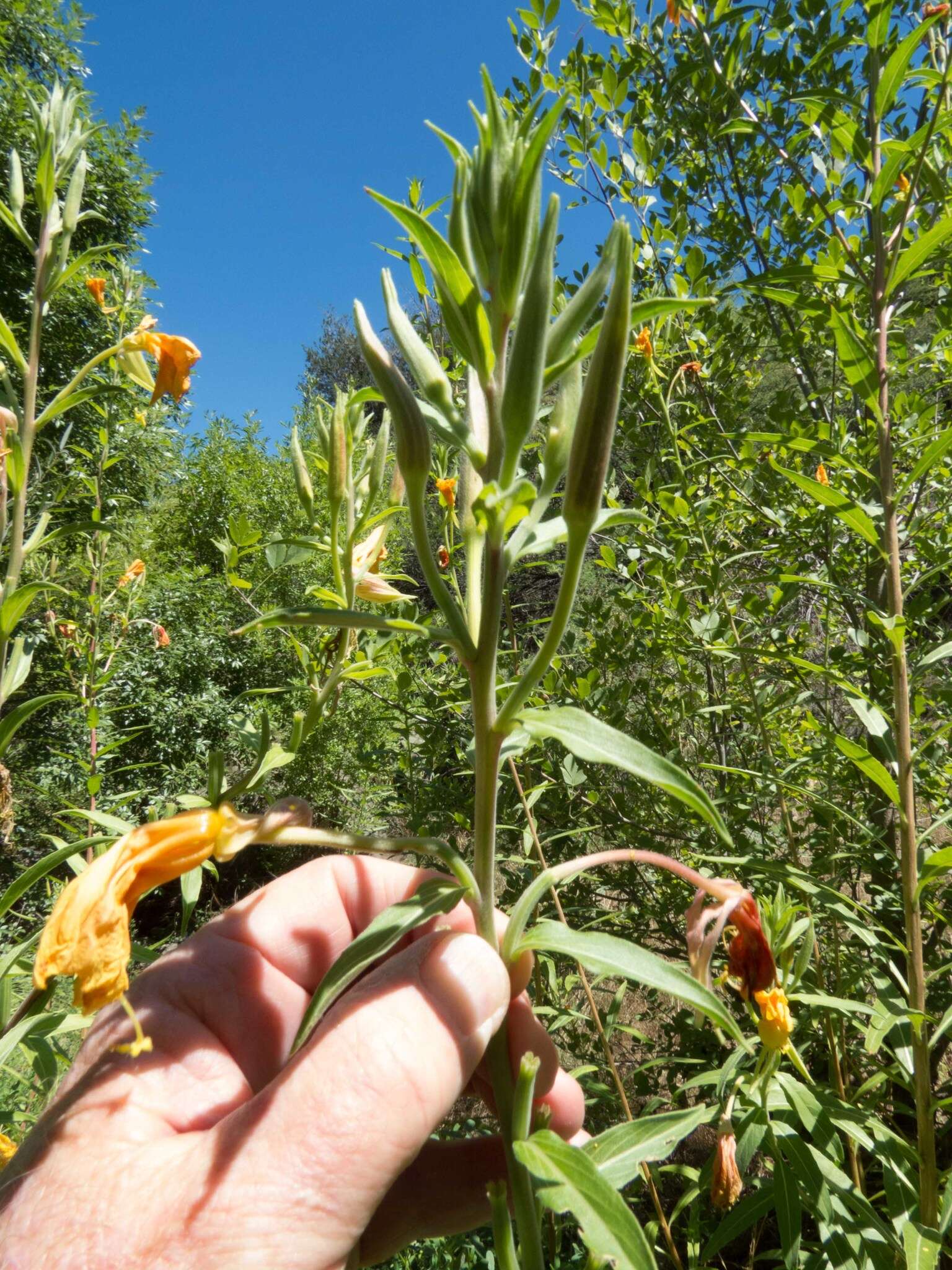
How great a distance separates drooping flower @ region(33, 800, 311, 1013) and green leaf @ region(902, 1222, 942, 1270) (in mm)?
994

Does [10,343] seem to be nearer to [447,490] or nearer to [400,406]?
[447,490]

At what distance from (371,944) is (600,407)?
1.71ft

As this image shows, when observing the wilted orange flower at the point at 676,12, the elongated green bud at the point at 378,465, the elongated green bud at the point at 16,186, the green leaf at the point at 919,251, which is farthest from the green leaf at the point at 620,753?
the wilted orange flower at the point at 676,12

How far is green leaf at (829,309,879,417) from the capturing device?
116 cm

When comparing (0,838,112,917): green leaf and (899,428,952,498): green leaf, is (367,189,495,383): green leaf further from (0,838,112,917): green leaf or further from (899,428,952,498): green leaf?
(0,838,112,917): green leaf

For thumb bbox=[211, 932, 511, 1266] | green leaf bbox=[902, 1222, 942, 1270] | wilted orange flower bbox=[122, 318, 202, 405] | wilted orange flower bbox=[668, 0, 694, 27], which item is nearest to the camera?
thumb bbox=[211, 932, 511, 1266]

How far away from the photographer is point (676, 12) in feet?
6.24

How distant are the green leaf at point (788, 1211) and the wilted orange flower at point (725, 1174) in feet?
0.27

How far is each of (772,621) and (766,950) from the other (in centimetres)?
181

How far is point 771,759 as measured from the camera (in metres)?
1.84

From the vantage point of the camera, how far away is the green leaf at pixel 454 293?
621mm

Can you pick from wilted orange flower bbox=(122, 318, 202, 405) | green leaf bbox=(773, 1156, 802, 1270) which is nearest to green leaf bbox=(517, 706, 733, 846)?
green leaf bbox=(773, 1156, 802, 1270)

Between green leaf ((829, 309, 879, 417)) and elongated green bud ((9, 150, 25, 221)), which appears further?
elongated green bud ((9, 150, 25, 221))

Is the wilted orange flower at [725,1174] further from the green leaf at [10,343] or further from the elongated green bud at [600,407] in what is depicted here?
the green leaf at [10,343]
